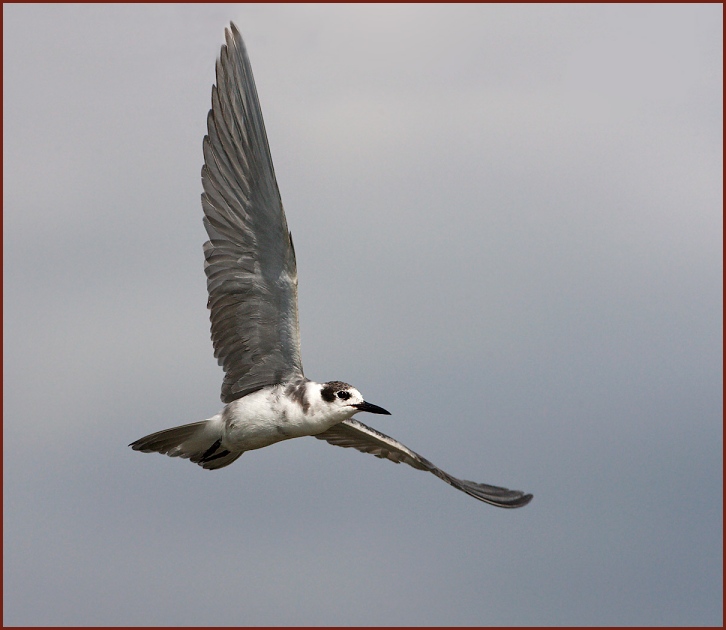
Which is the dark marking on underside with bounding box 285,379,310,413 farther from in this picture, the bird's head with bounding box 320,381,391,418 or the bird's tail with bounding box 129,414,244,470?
the bird's tail with bounding box 129,414,244,470

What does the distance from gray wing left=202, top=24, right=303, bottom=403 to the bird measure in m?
0.01

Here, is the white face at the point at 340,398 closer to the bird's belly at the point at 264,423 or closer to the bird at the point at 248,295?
Result: the bird at the point at 248,295

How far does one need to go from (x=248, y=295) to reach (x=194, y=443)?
93.6 inches

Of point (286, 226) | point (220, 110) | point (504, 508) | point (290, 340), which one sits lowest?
point (504, 508)

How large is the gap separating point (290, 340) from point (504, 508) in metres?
4.76

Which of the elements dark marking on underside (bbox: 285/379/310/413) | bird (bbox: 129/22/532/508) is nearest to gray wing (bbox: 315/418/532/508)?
dark marking on underside (bbox: 285/379/310/413)

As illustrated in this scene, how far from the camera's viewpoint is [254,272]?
694 inches

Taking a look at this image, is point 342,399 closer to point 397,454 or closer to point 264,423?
point 264,423

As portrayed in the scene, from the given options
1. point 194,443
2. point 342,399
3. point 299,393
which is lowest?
point 194,443

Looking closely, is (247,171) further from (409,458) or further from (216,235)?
(409,458)

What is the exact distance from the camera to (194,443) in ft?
60.4

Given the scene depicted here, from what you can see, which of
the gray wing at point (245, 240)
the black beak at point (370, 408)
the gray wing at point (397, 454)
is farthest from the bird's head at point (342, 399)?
the gray wing at point (397, 454)

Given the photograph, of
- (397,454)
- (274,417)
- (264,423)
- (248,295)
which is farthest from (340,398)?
(397,454)

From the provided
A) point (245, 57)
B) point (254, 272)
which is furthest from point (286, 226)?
point (245, 57)
